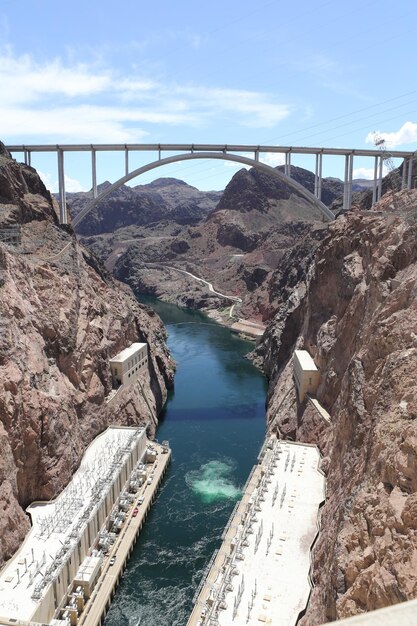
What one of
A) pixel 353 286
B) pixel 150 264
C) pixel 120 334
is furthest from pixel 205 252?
pixel 353 286

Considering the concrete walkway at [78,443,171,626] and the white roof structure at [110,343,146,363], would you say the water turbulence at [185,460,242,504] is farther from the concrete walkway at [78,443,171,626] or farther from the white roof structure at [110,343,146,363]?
the white roof structure at [110,343,146,363]

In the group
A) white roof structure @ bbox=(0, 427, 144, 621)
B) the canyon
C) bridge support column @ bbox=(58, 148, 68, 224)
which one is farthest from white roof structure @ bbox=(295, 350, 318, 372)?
bridge support column @ bbox=(58, 148, 68, 224)

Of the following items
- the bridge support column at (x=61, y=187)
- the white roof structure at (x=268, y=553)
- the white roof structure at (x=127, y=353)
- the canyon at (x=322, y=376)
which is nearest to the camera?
the canyon at (x=322, y=376)

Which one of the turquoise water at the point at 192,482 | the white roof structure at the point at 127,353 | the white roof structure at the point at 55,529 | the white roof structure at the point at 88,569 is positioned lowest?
the turquoise water at the point at 192,482

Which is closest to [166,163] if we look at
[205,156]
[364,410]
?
[205,156]

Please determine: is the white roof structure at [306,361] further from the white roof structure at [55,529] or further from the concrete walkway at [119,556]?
the white roof structure at [55,529]

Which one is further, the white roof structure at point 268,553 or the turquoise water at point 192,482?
the turquoise water at point 192,482

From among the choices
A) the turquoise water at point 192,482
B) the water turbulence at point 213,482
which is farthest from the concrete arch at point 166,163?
the water turbulence at point 213,482
